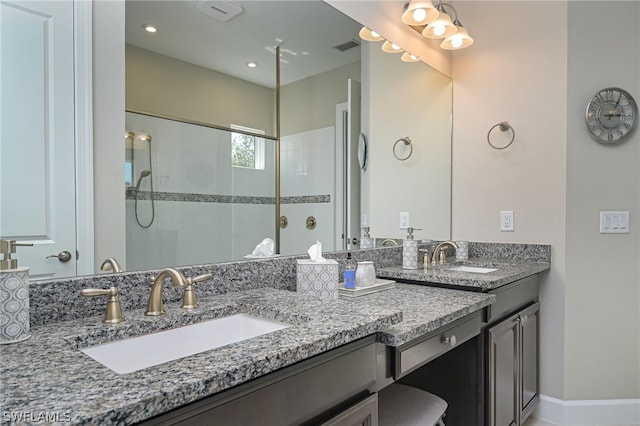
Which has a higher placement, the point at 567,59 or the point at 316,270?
the point at 567,59

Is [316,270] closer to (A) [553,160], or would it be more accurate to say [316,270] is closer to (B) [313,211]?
(B) [313,211]

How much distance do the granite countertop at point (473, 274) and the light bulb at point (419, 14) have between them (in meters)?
1.39

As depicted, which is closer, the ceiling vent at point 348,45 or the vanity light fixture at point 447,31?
the ceiling vent at point 348,45

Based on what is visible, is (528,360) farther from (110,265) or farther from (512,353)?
(110,265)

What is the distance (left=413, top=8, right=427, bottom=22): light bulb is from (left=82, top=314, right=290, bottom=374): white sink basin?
1.90 m

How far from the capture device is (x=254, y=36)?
62.8 inches

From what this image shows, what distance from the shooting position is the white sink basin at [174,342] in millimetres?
918

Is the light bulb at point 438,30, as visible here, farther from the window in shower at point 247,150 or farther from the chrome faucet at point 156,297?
the chrome faucet at point 156,297

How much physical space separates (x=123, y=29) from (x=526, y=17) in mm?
2342

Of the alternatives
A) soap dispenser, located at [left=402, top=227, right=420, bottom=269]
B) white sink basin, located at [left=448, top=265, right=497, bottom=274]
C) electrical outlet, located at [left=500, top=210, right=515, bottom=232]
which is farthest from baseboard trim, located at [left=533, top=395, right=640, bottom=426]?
soap dispenser, located at [left=402, top=227, right=420, bottom=269]

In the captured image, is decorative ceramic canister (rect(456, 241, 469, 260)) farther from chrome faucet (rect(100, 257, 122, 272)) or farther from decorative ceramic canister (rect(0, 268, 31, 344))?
decorative ceramic canister (rect(0, 268, 31, 344))

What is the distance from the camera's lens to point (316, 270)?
146 centimetres

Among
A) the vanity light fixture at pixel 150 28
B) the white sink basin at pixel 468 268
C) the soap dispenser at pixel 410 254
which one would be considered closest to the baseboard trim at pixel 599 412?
the white sink basin at pixel 468 268

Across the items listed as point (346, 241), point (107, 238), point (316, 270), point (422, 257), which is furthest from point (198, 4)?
point (422, 257)
